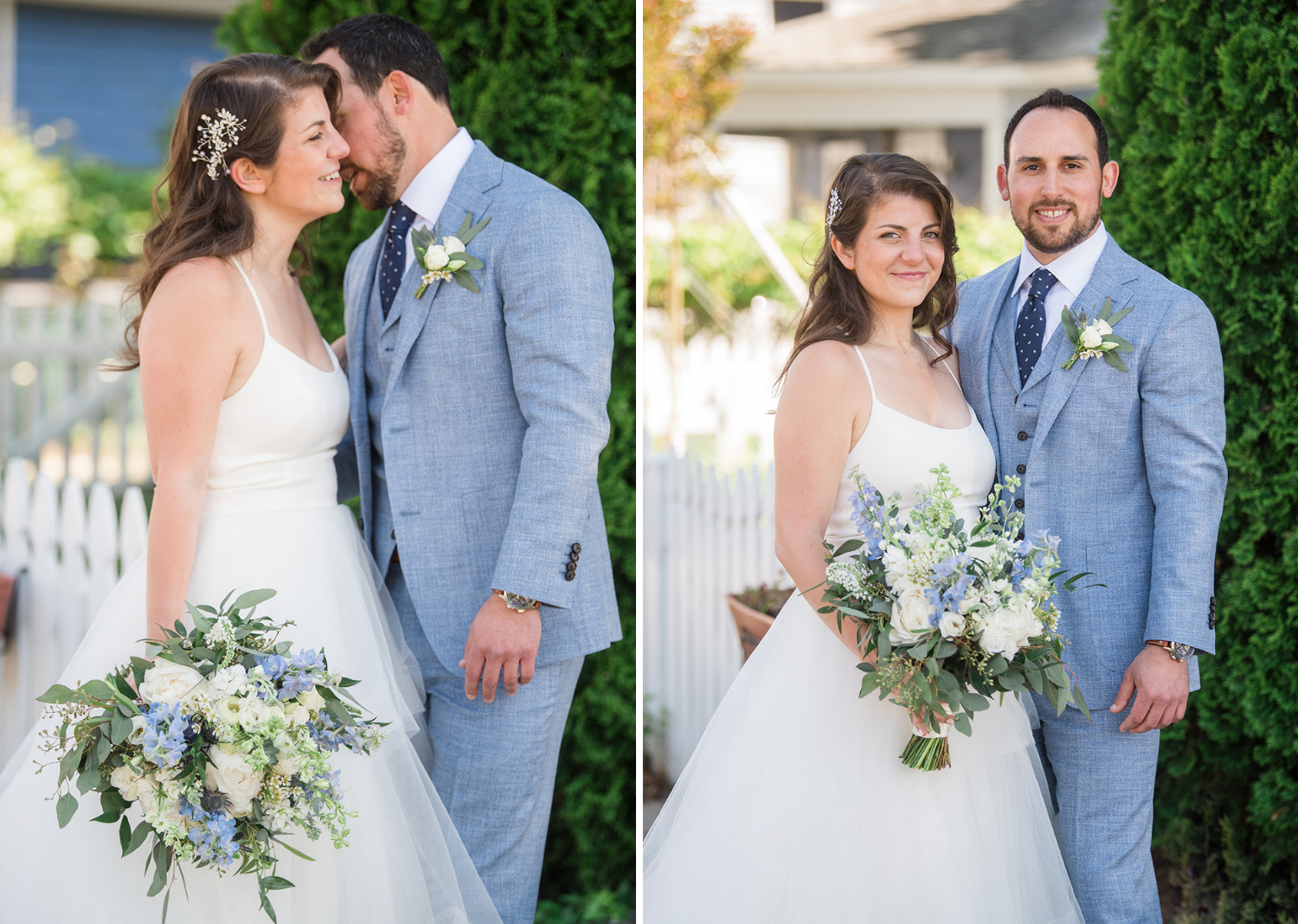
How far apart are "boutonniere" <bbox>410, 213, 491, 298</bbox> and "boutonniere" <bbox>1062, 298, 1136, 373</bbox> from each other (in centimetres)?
155

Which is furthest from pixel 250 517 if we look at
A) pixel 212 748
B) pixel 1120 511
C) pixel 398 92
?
pixel 1120 511

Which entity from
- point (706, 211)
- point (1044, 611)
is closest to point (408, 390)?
point (1044, 611)

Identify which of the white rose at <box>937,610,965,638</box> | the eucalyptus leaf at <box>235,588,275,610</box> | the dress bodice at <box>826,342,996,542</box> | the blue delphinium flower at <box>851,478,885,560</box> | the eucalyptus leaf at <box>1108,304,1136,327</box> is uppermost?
the eucalyptus leaf at <box>1108,304,1136,327</box>

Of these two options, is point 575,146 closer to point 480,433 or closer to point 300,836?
point 480,433

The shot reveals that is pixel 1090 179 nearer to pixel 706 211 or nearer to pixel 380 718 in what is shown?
pixel 380 718

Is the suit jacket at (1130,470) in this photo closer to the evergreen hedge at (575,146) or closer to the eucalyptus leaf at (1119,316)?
the eucalyptus leaf at (1119,316)

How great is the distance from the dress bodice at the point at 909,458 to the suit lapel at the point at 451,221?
108 centimetres

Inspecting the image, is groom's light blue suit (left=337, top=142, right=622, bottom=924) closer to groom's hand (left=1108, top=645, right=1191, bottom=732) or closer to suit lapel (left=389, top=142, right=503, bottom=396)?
suit lapel (left=389, top=142, right=503, bottom=396)

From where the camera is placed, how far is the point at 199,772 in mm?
2264

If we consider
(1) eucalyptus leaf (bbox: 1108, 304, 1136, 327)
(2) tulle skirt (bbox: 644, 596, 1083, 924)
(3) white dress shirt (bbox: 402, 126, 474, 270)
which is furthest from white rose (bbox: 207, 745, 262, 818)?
(1) eucalyptus leaf (bbox: 1108, 304, 1136, 327)

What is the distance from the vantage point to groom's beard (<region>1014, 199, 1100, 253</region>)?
2.94m

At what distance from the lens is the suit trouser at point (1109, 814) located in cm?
283

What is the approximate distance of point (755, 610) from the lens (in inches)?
157

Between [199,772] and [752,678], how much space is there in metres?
1.43
